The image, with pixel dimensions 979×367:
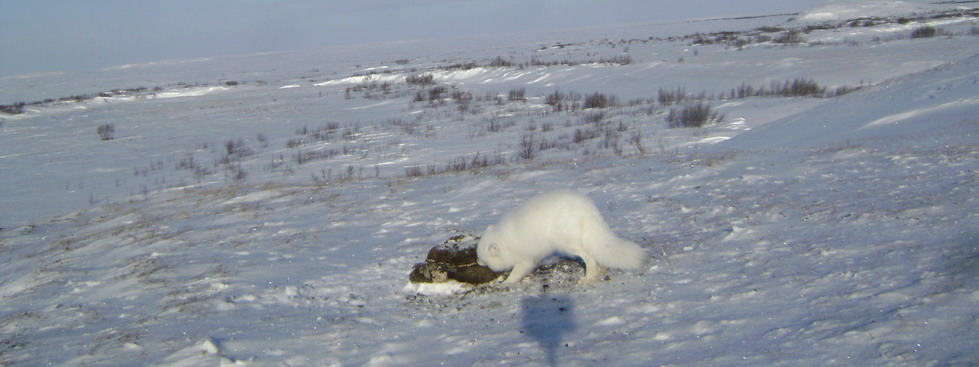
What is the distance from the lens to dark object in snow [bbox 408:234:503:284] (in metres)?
5.24

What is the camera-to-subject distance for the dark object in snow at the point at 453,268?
5.24 meters

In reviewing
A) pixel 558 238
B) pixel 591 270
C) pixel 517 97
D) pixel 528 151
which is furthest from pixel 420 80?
pixel 558 238

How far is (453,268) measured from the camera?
5.26 meters

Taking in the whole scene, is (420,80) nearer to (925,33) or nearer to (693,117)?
(693,117)

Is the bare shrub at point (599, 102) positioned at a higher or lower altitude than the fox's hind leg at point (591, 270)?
higher

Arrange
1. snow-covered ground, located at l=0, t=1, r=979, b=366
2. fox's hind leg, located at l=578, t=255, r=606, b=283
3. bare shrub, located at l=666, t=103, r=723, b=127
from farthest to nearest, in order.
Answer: bare shrub, located at l=666, t=103, r=723, b=127 < fox's hind leg, located at l=578, t=255, r=606, b=283 < snow-covered ground, located at l=0, t=1, r=979, b=366

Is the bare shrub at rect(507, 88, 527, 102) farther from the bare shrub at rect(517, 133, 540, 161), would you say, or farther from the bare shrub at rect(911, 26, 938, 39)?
the bare shrub at rect(911, 26, 938, 39)

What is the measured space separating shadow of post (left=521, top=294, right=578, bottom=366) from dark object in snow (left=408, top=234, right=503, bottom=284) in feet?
1.60

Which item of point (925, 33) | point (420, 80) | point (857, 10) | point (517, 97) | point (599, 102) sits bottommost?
point (599, 102)

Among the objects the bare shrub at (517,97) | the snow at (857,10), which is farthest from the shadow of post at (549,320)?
the snow at (857,10)

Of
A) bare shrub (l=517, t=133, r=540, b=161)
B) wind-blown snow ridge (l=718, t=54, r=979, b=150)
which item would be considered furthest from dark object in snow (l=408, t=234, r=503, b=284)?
bare shrub (l=517, t=133, r=540, b=161)

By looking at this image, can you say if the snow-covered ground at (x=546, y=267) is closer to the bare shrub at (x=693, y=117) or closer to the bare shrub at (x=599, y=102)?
the bare shrub at (x=693, y=117)

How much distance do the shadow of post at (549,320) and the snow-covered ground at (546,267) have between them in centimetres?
2

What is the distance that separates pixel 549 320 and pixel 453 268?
1088 millimetres
